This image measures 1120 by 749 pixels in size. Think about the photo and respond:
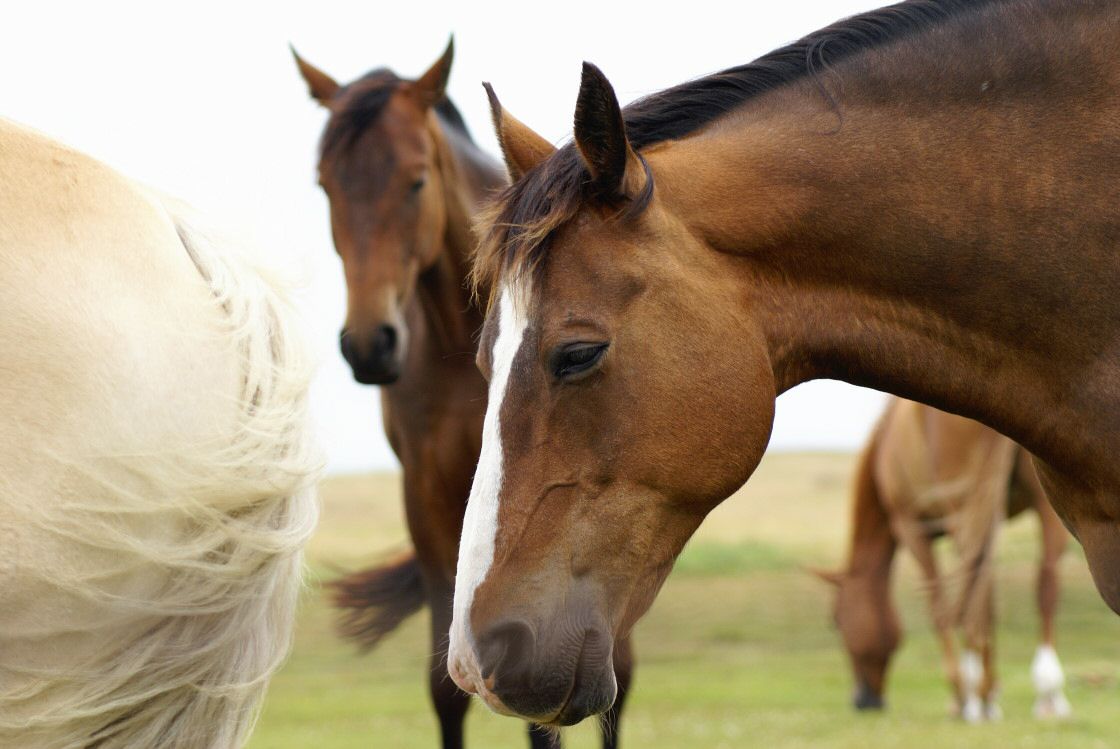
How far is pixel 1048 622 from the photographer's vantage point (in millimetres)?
8852

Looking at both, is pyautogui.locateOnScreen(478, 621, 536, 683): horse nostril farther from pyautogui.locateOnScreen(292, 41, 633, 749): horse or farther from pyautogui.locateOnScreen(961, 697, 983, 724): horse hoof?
pyautogui.locateOnScreen(961, 697, 983, 724): horse hoof

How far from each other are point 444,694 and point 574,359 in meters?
2.96

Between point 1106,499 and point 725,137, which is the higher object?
point 725,137

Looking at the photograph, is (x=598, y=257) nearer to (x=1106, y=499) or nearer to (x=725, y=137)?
(x=725, y=137)

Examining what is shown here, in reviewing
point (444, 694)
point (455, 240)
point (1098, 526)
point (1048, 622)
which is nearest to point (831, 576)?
point (1048, 622)

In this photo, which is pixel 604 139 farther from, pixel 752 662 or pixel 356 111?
pixel 752 662

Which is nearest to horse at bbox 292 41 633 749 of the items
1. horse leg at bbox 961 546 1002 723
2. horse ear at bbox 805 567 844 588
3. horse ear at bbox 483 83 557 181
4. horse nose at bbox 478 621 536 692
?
horse ear at bbox 483 83 557 181

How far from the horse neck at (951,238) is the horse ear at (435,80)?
2710mm

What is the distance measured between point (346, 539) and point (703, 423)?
62.5 feet

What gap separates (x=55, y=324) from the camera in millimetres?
2518

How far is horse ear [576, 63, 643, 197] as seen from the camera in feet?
7.64

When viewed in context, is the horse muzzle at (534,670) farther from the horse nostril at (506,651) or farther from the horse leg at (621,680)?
the horse leg at (621,680)

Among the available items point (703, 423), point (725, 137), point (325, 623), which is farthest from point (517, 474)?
point (325, 623)

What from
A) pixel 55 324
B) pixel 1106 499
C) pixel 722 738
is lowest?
pixel 722 738
